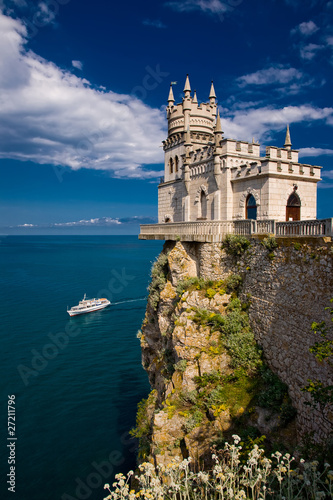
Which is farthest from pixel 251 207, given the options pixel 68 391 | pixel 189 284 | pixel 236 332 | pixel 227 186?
pixel 68 391

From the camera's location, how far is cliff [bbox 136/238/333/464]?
11.6 meters

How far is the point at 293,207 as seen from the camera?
1936 cm

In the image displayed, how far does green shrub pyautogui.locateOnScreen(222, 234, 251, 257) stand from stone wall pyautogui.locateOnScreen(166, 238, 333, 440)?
1.33 feet

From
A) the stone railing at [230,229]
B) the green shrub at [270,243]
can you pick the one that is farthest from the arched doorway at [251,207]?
the green shrub at [270,243]

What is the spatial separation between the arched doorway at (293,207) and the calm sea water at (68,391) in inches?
765

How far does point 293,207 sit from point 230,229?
4.21 m

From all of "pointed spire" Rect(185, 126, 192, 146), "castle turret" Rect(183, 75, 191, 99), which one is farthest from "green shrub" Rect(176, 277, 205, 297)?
"castle turret" Rect(183, 75, 191, 99)

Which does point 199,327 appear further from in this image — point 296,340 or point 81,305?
point 81,305

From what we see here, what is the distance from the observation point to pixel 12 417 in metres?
25.2

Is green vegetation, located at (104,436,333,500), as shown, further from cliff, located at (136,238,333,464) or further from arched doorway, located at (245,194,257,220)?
arched doorway, located at (245,194,257,220)

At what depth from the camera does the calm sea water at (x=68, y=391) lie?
2081 cm

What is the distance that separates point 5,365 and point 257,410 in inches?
1123

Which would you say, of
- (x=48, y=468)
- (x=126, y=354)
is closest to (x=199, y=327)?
(x=48, y=468)

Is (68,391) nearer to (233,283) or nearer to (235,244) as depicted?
(233,283)
